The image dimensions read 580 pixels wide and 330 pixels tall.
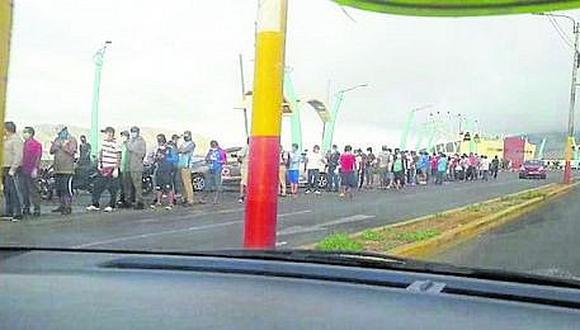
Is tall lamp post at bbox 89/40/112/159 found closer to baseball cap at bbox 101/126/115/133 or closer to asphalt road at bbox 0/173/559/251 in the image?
baseball cap at bbox 101/126/115/133

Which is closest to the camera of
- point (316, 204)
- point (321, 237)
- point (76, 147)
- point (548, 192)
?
point (76, 147)

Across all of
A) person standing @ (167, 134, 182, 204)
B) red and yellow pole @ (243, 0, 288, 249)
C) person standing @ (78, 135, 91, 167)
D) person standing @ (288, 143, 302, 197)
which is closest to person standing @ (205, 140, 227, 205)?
person standing @ (167, 134, 182, 204)

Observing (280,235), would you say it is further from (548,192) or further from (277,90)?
(548,192)

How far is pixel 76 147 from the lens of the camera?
467 cm

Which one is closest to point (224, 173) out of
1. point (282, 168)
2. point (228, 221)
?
point (228, 221)

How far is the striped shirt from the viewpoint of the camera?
5.09m

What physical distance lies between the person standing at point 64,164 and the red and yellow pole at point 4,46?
178cm

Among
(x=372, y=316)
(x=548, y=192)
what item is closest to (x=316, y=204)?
(x=548, y=192)

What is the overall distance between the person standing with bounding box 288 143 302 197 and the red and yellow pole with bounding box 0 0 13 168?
528cm

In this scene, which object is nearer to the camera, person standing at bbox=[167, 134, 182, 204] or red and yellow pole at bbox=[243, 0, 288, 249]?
red and yellow pole at bbox=[243, 0, 288, 249]

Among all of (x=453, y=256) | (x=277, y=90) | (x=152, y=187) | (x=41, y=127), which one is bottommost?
(x=453, y=256)

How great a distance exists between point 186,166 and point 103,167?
224cm

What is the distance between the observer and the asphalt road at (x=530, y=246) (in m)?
6.47

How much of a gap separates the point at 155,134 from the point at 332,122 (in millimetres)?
1394
